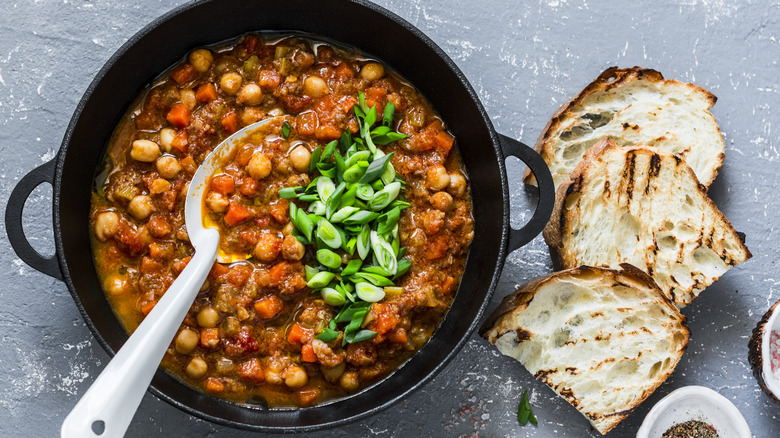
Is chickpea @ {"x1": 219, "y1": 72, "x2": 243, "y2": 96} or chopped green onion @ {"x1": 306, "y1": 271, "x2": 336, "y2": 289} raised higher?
chickpea @ {"x1": 219, "y1": 72, "x2": 243, "y2": 96}

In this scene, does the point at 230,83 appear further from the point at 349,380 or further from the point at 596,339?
the point at 596,339

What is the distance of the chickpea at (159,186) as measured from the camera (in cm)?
367

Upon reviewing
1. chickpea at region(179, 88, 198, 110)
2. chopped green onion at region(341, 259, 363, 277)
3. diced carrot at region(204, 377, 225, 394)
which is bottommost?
diced carrot at region(204, 377, 225, 394)

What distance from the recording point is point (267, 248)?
3.66 meters

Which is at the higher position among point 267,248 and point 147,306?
point 267,248

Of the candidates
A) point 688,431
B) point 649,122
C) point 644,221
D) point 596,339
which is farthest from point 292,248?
point 688,431

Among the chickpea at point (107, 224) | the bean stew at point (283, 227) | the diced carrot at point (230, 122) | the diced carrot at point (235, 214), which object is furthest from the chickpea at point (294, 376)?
the diced carrot at point (230, 122)

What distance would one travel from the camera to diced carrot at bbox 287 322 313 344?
3682mm

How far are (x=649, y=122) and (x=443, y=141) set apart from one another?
132 centimetres

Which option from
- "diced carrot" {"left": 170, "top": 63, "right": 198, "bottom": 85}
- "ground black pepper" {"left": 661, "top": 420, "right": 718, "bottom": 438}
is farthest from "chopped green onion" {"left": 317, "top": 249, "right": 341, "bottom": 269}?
"ground black pepper" {"left": 661, "top": 420, "right": 718, "bottom": 438}

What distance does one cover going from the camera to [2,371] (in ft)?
13.0

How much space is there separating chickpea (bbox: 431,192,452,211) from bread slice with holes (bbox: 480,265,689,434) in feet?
2.22

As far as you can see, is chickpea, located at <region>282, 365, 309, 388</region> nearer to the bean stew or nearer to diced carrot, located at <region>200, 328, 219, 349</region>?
the bean stew

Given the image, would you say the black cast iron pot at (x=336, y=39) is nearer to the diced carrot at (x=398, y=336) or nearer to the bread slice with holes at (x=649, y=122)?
the diced carrot at (x=398, y=336)
